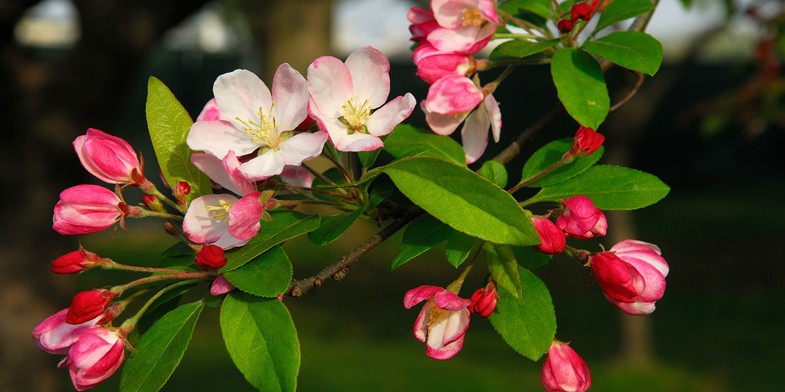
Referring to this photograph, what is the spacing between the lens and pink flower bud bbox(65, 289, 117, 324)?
1.04 m

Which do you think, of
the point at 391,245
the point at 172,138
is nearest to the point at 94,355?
Answer: the point at 172,138

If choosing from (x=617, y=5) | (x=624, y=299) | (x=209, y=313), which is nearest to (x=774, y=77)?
(x=617, y=5)

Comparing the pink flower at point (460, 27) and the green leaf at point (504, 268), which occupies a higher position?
the pink flower at point (460, 27)

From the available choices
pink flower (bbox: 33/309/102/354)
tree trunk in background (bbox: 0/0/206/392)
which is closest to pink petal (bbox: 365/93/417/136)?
pink flower (bbox: 33/309/102/354)

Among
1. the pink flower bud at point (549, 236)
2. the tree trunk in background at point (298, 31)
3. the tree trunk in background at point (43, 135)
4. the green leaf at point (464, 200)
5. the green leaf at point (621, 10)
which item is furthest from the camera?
the tree trunk in background at point (298, 31)

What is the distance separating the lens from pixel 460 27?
4.04 feet

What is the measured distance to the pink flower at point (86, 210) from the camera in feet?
3.49

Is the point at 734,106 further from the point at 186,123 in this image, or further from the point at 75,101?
the point at 186,123

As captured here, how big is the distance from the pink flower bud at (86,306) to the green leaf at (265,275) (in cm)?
17

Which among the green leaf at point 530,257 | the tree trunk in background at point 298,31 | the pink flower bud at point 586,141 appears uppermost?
the pink flower bud at point 586,141

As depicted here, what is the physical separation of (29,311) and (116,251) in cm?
625

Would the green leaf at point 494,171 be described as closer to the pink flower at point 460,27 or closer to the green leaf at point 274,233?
the pink flower at point 460,27

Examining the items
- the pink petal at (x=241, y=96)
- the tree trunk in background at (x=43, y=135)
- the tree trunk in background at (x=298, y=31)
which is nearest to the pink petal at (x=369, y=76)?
the pink petal at (x=241, y=96)

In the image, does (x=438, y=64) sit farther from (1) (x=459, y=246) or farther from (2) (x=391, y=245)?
(2) (x=391, y=245)
